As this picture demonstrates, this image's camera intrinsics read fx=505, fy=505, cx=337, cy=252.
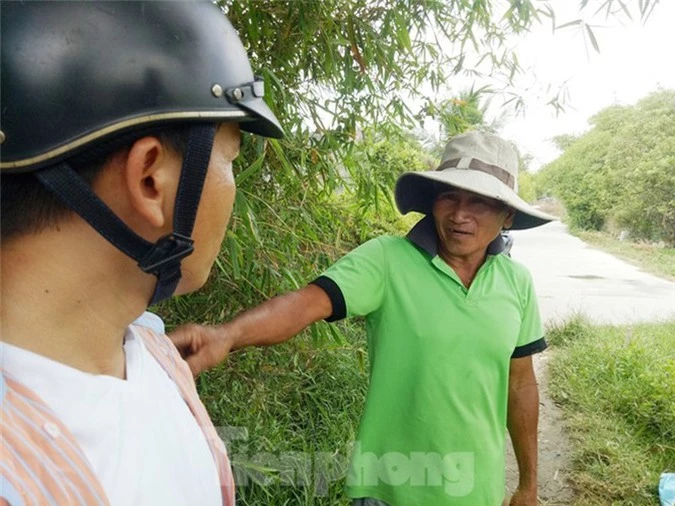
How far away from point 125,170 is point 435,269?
114 centimetres

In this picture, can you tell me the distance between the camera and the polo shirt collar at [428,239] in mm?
1653

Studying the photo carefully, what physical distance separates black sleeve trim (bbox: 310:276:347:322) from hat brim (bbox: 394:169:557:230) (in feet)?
1.51

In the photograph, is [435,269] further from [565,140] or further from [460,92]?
[565,140]

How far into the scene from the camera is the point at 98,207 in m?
0.65

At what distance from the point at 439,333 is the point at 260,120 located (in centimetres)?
97

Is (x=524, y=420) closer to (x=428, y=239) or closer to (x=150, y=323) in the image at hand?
(x=428, y=239)

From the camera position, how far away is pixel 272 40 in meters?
1.91

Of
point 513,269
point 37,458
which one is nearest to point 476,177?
point 513,269

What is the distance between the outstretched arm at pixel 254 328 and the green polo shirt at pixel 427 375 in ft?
0.21

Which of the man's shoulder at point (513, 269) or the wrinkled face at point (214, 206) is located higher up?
the wrinkled face at point (214, 206)

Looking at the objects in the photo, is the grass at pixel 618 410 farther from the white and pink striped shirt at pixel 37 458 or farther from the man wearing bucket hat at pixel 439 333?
the white and pink striped shirt at pixel 37 458

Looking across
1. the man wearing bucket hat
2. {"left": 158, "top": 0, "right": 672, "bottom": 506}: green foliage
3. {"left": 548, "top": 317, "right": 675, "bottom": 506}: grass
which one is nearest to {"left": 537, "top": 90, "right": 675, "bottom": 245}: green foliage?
{"left": 548, "top": 317, "right": 675, "bottom": 506}: grass

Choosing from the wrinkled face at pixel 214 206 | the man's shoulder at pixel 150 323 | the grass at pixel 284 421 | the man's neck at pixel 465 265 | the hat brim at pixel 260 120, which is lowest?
the grass at pixel 284 421

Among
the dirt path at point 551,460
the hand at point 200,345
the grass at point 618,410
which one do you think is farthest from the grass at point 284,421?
the grass at point 618,410
